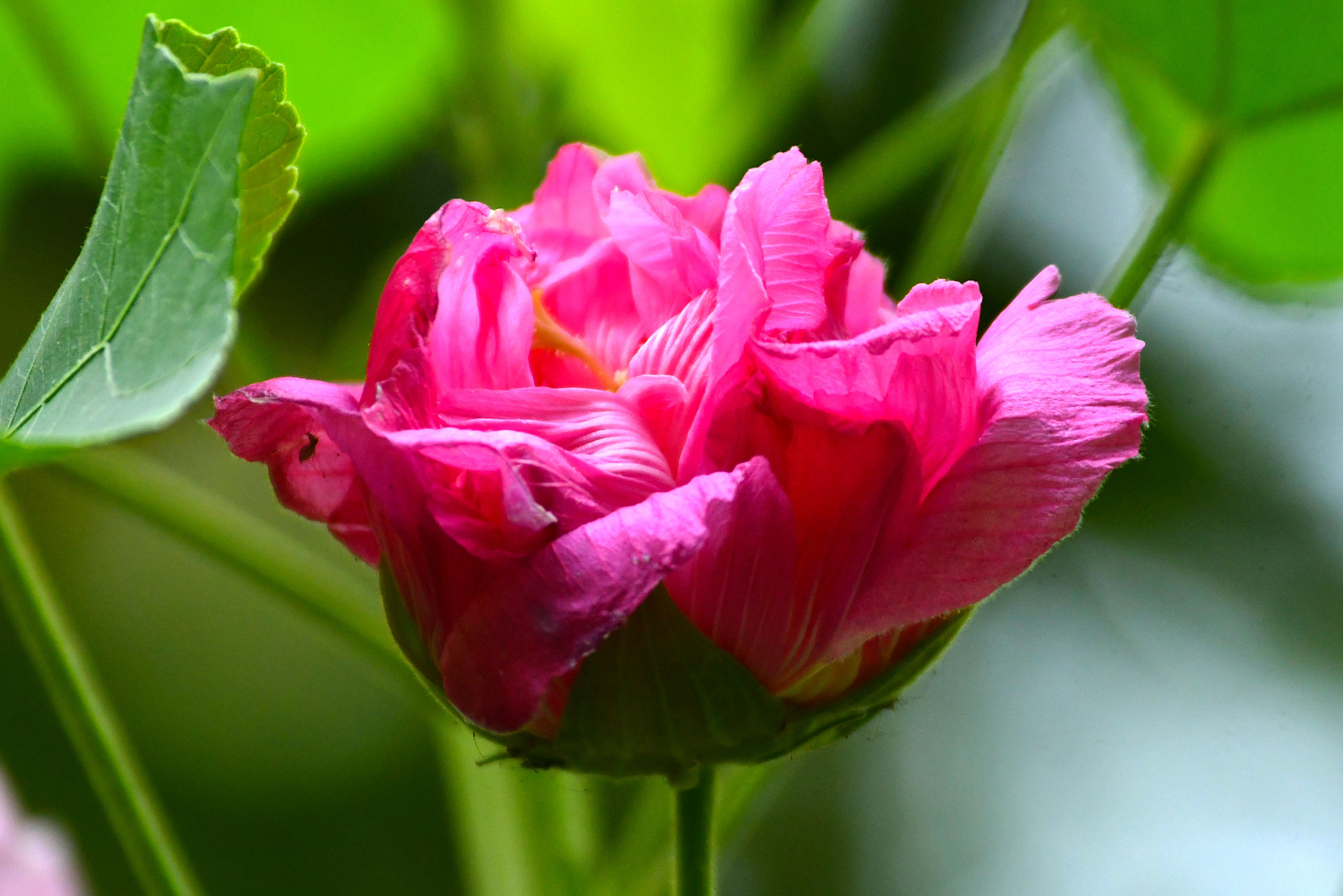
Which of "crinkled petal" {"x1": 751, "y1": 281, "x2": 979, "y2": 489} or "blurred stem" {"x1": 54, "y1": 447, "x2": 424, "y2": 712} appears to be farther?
"blurred stem" {"x1": 54, "y1": 447, "x2": 424, "y2": 712}

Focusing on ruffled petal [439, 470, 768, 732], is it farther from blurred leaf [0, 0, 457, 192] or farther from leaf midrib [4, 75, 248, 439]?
blurred leaf [0, 0, 457, 192]

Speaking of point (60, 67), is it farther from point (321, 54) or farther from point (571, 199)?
point (571, 199)

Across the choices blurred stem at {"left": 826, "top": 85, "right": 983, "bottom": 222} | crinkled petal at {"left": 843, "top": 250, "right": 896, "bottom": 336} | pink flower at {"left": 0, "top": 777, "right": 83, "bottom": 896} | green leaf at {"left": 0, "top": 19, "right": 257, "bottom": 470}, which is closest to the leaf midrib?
green leaf at {"left": 0, "top": 19, "right": 257, "bottom": 470}

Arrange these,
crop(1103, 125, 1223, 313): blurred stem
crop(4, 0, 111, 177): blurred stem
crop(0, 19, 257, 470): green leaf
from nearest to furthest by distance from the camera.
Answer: crop(0, 19, 257, 470): green leaf → crop(1103, 125, 1223, 313): blurred stem → crop(4, 0, 111, 177): blurred stem

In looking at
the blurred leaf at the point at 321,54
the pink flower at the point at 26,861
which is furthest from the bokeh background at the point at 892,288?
the pink flower at the point at 26,861

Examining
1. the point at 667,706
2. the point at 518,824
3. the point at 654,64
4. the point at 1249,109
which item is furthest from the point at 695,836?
the point at 654,64

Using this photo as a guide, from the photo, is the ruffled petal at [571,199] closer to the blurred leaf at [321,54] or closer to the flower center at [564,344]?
the flower center at [564,344]

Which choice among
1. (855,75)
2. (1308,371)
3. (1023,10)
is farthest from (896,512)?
(855,75)
